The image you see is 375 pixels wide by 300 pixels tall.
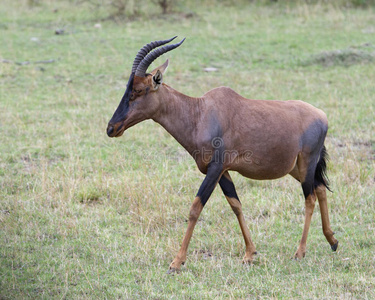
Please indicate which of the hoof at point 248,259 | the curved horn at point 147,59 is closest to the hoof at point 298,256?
the hoof at point 248,259

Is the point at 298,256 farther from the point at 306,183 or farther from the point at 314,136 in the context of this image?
the point at 314,136

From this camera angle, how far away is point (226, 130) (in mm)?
6449

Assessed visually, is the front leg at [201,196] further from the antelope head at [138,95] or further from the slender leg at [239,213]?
the antelope head at [138,95]

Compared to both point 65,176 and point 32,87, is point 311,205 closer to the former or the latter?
point 65,176

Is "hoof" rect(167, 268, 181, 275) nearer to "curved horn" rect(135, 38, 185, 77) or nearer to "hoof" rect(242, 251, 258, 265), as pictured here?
"hoof" rect(242, 251, 258, 265)

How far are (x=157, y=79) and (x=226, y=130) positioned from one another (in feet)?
3.00

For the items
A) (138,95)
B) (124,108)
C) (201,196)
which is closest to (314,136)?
(201,196)

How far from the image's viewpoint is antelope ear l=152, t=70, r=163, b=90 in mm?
6309

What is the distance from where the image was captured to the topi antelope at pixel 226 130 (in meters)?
6.34

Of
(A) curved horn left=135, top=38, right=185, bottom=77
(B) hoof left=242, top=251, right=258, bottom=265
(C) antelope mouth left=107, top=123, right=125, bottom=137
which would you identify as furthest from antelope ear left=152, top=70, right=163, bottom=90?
(B) hoof left=242, top=251, right=258, bottom=265

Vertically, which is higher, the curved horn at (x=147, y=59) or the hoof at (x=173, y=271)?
the curved horn at (x=147, y=59)

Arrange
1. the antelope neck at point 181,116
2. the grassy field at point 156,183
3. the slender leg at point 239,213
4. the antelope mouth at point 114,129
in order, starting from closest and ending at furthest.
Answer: the grassy field at point 156,183 < the antelope mouth at point 114,129 < the antelope neck at point 181,116 < the slender leg at point 239,213

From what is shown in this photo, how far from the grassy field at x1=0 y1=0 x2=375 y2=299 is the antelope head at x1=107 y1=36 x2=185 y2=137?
145 cm

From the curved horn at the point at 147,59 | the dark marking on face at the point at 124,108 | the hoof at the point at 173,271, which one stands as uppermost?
the curved horn at the point at 147,59
